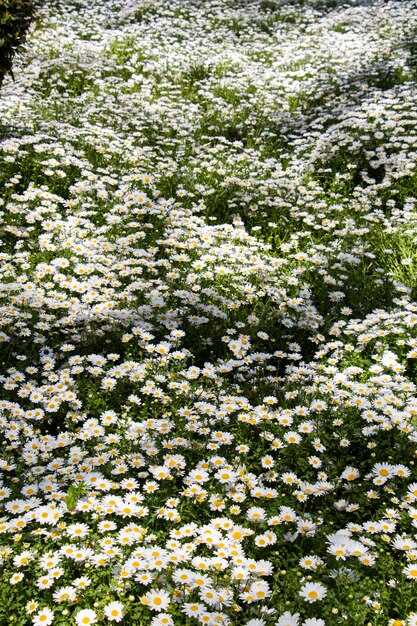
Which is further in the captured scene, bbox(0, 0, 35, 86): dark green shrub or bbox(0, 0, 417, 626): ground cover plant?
bbox(0, 0, 35, 86): dark green shrub

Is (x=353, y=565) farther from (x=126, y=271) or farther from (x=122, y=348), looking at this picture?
(x=126, y=271)

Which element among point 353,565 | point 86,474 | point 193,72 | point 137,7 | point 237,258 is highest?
point 137,7

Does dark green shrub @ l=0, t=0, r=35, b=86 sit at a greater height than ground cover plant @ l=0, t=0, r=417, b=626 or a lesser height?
greater

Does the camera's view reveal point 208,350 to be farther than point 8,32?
No

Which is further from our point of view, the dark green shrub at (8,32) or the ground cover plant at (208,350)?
the dark green shrub at (8,32)

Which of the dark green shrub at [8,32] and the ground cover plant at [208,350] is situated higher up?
the dark green shrub at [8,32]

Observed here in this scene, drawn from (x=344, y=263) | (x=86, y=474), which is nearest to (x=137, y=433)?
(x=86, y=474)

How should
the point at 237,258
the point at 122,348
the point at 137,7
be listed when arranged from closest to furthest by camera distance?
the point at 122,348
the point at 237,258
the point at 137,7

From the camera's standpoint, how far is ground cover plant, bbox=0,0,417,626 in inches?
96.3

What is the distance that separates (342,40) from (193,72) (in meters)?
2.89

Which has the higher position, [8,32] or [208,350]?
[8,32]

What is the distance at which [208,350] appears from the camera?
13.6 ft

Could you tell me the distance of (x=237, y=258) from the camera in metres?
4.82

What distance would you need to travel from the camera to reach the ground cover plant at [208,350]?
8.03 ft
